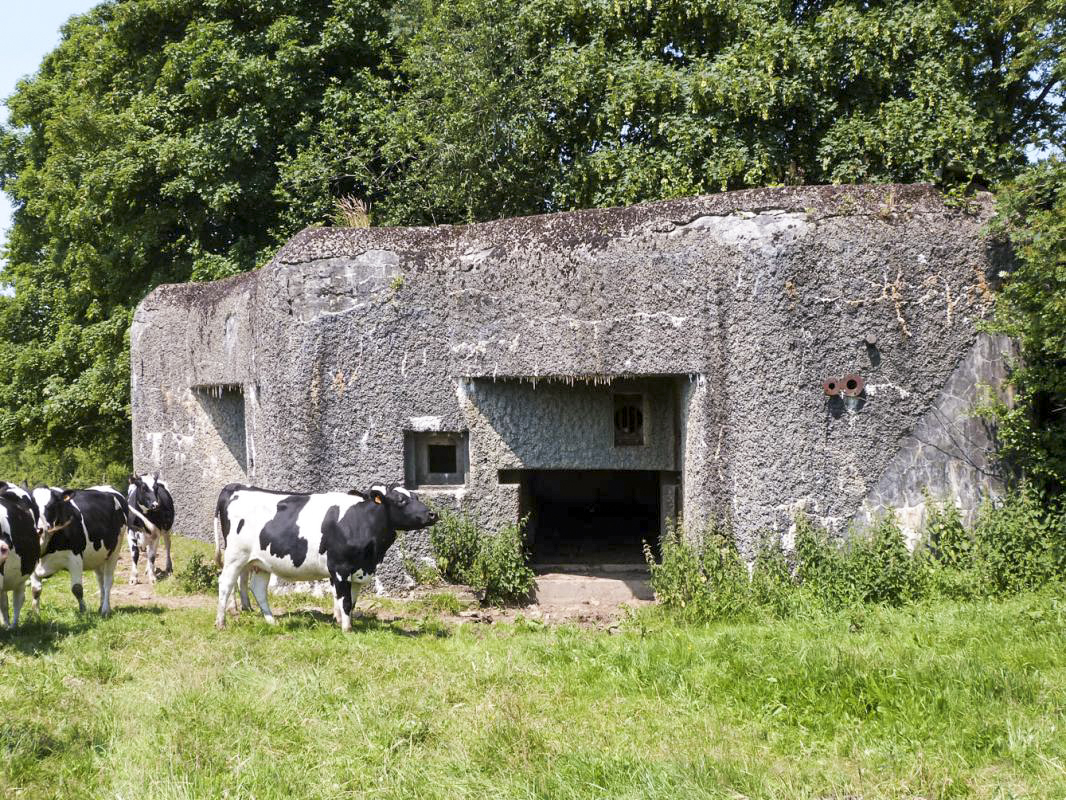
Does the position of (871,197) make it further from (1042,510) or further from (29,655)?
(29,655)

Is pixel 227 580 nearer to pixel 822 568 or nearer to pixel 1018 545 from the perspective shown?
pixel 822 568

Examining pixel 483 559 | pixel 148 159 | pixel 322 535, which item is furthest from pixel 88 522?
pixel 148 159

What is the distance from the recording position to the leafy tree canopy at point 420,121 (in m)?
12.8

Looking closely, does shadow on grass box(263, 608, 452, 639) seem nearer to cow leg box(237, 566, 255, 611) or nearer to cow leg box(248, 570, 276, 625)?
cow leg box(248, 570, 276, 625)

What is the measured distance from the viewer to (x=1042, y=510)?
865 cm

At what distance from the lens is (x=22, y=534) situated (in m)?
8.27

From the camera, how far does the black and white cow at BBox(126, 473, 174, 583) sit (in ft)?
40.5

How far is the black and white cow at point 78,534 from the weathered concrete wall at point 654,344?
1732 mm

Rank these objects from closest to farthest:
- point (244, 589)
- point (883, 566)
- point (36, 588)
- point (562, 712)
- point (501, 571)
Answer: point (562, 712), point (883, 566), point (36, 588), point (244, 589), point (501, 571)

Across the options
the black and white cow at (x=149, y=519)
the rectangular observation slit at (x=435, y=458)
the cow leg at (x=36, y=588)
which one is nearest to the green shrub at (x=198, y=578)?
the black and white cow at (x=149, y=519)

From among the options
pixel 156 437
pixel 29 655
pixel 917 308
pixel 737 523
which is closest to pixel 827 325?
pixel 917 308

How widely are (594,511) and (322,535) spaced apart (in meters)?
7.32

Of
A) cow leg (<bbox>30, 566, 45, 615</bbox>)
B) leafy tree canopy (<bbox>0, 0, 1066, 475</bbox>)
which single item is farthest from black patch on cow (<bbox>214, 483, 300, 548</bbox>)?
leafy tree canopy (<bbox>0, 0, 1066, 475</bbox>)

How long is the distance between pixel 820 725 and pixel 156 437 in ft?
41.5
